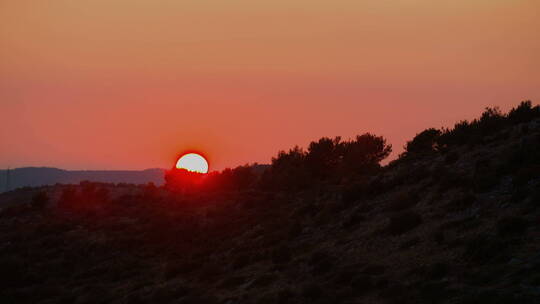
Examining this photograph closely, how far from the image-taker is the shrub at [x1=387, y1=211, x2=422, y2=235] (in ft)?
71.8

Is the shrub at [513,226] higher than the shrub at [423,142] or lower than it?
lower

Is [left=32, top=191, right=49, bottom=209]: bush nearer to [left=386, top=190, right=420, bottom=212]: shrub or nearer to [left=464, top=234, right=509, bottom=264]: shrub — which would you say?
[left=386, top=190, right=420, bottom=212]: shrub

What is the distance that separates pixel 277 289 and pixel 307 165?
24732 mm

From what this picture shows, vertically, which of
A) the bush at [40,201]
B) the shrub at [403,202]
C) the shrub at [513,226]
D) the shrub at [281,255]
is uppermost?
the bush at [40,201]

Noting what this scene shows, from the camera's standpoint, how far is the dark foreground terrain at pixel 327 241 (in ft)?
54.5

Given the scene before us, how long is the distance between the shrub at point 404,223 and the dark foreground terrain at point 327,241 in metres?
0.05

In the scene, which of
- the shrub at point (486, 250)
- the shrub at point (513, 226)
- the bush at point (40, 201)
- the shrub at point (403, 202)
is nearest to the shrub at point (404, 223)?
the shrub at point (403, 202)

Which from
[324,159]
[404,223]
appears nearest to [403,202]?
[404,223]

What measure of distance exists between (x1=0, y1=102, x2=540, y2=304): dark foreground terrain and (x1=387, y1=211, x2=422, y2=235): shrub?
0.17 ft

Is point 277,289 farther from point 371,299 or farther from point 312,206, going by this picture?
point 312,206

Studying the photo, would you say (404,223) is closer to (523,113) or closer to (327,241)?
(327,241)

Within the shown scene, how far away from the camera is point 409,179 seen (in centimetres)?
2923

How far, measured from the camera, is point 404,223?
869 inches

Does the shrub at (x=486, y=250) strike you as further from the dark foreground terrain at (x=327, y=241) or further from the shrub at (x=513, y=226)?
the shrub at (x=513, y=226)
